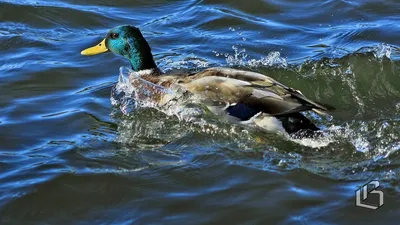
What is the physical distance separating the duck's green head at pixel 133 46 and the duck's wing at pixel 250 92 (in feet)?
3.31

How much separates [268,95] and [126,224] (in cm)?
199

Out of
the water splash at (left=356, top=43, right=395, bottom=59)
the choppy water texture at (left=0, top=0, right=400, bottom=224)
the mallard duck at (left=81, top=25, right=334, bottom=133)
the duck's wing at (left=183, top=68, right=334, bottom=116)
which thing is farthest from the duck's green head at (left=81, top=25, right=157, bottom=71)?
the water splash at (left=356, top=43, right=395, bottom=59)

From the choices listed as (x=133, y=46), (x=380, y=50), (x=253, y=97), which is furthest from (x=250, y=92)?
(x=380, y=50)

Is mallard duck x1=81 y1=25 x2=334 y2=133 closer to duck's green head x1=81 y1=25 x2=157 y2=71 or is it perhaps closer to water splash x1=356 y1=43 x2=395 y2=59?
duck's green head x1=81 y1=25 x2=157 y2=71

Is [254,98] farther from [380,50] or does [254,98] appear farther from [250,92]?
[380,50]

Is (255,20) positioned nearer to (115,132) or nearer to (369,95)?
(369,95)

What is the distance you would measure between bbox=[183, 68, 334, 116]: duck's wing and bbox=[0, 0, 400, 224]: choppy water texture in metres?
0.24

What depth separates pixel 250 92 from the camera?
737 centimetres

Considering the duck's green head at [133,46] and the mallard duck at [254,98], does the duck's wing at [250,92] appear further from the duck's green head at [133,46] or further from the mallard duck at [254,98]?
the duck's green head at [133,46]

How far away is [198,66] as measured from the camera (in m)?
9.38

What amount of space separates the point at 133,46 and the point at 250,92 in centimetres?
174

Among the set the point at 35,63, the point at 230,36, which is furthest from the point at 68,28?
the point at 230,36

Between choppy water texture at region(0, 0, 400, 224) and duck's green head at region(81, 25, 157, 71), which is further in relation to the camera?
duck's green head at region(81, 25, 157, 71)

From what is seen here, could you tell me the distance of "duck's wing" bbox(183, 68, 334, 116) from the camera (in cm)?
715
